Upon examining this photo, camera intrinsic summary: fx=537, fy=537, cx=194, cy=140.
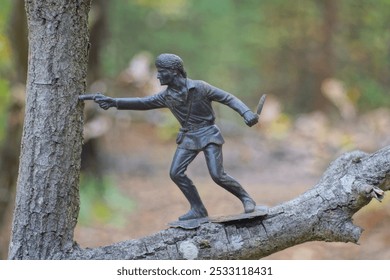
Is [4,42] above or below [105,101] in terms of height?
above

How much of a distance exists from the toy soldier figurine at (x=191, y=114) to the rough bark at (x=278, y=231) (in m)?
0.11

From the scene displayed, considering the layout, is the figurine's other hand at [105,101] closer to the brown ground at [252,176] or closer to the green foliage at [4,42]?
the green foliage at [4,42]

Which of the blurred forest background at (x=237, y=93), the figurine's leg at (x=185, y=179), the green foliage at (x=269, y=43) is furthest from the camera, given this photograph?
the green foliage at (x=269, y=43)

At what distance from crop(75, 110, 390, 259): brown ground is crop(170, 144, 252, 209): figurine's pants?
179 cm

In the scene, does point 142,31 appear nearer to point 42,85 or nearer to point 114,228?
point 114,228

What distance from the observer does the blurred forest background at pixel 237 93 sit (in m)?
4.60

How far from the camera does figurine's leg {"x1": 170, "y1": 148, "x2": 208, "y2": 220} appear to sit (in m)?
2.19

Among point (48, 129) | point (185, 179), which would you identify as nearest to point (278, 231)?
point (185, 179)

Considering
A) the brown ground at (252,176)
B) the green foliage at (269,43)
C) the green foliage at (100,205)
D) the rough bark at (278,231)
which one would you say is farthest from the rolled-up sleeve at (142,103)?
the green foliage at (269,43)

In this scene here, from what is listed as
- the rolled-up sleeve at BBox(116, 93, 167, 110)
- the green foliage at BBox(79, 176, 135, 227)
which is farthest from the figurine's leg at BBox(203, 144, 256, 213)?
the green foliage at BBox(79, 176, 135, 227)

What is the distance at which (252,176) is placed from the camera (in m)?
6.48

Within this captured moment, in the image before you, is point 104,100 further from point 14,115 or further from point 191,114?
point 14,115

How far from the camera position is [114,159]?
7.09m

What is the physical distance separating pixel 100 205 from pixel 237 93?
5603 mm
